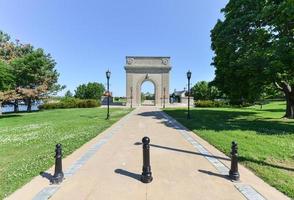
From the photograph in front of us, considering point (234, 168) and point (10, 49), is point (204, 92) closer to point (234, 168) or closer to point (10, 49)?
point (10, 49)

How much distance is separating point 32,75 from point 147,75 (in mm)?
22625

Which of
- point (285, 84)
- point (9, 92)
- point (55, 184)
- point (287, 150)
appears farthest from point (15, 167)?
point (9, 92)

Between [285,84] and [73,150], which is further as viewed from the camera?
[285,84]

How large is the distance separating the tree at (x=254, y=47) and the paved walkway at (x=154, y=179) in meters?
8.09

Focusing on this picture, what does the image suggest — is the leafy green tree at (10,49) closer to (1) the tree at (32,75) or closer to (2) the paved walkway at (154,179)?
(1) the tree at (32,75)

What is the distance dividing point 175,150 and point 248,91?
45.2 ft

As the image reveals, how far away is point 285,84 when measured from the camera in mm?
18891

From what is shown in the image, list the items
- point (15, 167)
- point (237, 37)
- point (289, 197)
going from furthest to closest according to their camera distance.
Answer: point (237, 37) < point (15, 167) < point (289, 197)

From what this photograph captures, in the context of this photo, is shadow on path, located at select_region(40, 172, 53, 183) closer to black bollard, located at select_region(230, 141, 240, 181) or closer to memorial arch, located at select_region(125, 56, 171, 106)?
black bollard, located at select_region(230, 141, 240, 181)

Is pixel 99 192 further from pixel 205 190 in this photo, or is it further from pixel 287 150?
pixel 287 150

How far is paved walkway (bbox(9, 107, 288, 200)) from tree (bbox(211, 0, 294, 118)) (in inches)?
319

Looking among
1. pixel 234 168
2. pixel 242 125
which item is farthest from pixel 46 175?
pixel 242 125

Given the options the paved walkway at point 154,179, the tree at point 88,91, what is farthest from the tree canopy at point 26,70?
the tree at point 88,91

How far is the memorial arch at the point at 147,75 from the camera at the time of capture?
47.0 metres
